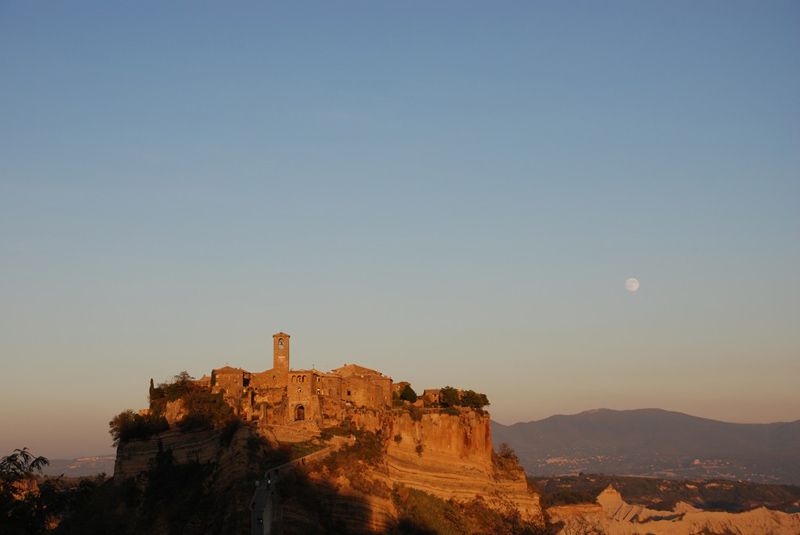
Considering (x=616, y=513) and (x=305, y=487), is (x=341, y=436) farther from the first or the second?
(x=616, y=513)

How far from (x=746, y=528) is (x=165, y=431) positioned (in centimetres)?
10411

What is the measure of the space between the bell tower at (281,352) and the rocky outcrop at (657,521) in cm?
5408

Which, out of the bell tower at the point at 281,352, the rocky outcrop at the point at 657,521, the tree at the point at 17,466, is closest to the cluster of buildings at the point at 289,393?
the bell tower at the point at 281,352

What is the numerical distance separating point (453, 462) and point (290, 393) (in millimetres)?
14984

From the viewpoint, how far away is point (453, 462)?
69250 mm

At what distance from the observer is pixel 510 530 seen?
69062 millimetres

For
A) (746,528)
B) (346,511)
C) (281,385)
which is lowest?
(746,528)

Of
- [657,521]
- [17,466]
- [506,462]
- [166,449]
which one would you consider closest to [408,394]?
[506,462]

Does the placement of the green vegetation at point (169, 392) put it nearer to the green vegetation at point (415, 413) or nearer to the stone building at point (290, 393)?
the stone building at point (290, 393)

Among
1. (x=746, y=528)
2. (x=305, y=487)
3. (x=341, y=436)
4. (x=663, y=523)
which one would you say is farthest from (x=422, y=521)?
(x=746, y=528)

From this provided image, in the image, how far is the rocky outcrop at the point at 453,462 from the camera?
214 ft

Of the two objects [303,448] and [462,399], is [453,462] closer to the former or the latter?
[462,399]

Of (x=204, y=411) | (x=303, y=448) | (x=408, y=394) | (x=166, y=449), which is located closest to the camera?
(x=303, y=448)

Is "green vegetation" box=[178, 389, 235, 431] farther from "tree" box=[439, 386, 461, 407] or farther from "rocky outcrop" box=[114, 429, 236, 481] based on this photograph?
"tree" box=[439, 386, 461, 407]
